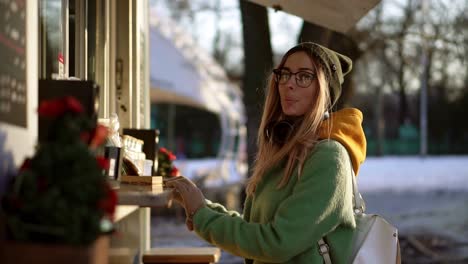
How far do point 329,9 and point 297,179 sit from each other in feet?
7.45

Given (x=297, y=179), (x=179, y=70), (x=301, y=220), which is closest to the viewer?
(x=301, y=220)

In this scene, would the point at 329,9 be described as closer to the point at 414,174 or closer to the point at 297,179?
the point at 297,179

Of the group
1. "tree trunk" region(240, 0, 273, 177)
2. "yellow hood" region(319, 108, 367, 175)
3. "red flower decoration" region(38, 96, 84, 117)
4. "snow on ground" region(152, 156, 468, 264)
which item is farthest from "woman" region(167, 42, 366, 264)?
"snow on ground" region(152, 156, 468, 264)

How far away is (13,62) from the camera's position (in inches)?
86.4

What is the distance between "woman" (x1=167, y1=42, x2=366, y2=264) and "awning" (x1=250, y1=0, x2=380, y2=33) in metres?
1.60

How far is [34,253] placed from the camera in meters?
1.59

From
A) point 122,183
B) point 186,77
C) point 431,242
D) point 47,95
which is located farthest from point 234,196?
point 47,95

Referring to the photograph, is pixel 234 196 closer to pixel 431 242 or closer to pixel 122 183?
pixel 431 242

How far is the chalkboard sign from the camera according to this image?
6.95ft

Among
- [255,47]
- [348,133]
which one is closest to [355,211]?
[348,133]

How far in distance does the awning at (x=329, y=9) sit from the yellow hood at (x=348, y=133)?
5.52 ft

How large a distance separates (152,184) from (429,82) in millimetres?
12946

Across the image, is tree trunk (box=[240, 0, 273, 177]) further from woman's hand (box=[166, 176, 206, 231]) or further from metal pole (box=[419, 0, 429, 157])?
woman's hand (box=[166, 176, 206, 231])

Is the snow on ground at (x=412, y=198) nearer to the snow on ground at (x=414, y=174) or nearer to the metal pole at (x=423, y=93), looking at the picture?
the snow on ground at (x=414, y=174)
